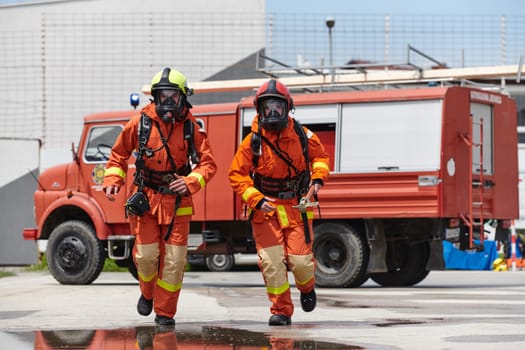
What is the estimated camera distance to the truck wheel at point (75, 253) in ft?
54.1

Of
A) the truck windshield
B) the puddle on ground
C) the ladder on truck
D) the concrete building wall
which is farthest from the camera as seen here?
the concrete building wall

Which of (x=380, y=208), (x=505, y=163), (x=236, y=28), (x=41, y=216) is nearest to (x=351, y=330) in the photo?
(x=380, y=208)

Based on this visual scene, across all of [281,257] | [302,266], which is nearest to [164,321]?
[281,257]

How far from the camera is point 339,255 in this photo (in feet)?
51.5

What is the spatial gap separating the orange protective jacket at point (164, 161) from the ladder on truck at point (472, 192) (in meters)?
6.86

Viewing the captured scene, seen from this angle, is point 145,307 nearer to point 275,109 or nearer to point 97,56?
point 275,109

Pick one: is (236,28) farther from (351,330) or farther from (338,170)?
(351,330)

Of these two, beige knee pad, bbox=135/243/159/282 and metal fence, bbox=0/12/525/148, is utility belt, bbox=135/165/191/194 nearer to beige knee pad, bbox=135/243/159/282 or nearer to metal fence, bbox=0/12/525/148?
beige knee pad, bbox=135/243/159/282

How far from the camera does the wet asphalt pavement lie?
7.58m

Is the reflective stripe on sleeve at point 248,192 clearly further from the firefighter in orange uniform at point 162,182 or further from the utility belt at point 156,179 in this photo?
the utility belt at point 156,179

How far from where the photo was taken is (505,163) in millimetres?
16344

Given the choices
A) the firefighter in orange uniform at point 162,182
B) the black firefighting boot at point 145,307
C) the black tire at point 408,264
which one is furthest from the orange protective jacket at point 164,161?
the black tire at point 408,264

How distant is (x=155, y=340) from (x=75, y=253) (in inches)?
354

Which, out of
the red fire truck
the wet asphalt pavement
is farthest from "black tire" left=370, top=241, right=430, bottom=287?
the wet asphalt pavement
